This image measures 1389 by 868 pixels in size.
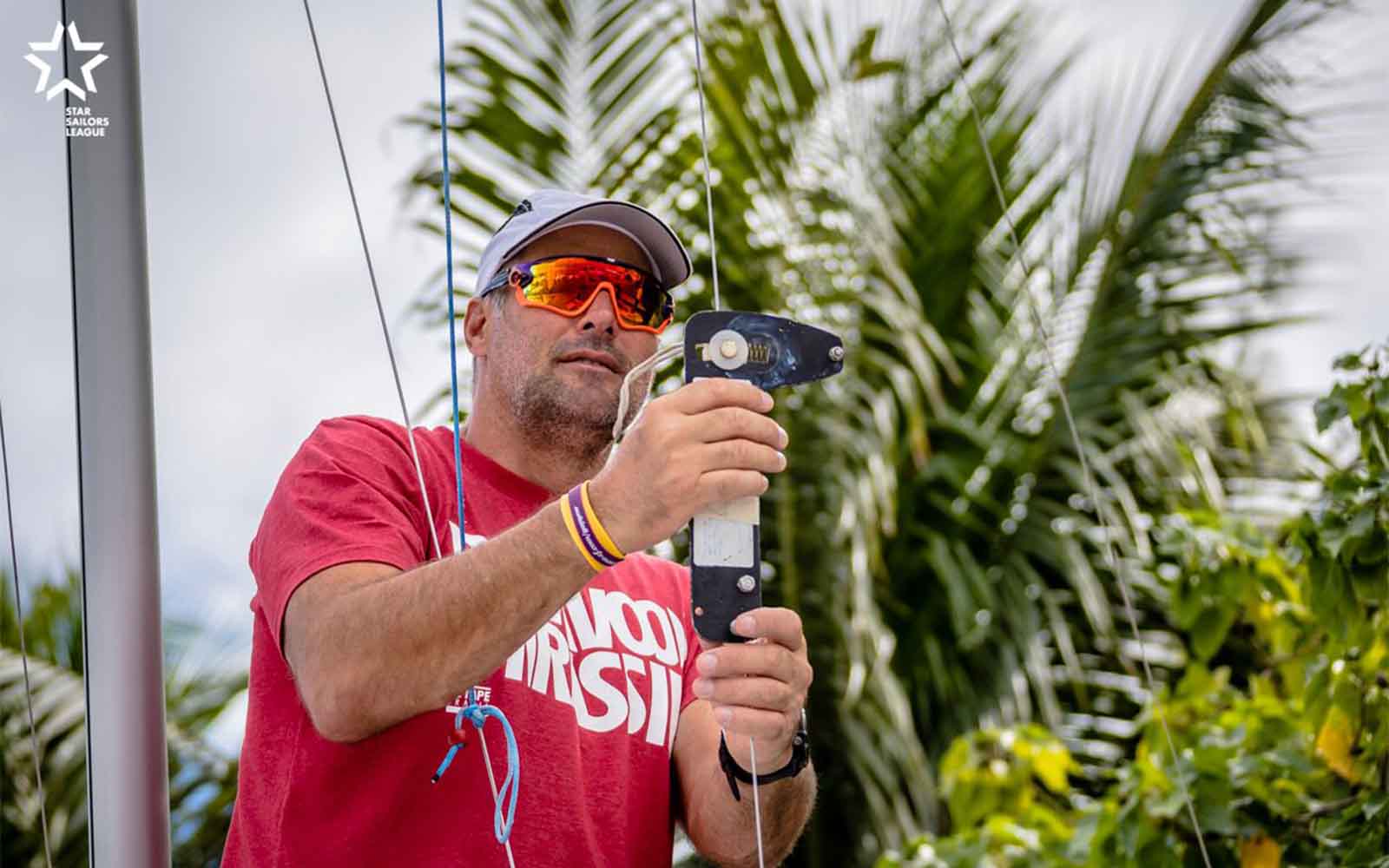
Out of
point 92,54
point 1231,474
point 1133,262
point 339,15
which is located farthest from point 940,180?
point 92,54

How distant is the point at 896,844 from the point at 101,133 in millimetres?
2857

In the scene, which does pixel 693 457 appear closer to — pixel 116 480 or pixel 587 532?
pixel 587 532

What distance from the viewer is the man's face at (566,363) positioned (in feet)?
5.97

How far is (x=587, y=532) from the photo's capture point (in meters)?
1.21

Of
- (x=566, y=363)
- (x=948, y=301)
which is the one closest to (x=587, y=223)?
(x=566, y=363)

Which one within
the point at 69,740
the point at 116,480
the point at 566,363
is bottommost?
the point at 69,740

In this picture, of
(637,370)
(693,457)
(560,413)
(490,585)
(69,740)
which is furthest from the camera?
(69,740)

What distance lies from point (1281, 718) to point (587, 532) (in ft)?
5.07

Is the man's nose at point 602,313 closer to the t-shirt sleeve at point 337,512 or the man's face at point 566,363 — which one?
the man's face at point 566,363

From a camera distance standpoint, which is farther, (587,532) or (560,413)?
(560,413)

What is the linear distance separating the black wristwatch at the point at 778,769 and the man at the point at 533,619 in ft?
0.04

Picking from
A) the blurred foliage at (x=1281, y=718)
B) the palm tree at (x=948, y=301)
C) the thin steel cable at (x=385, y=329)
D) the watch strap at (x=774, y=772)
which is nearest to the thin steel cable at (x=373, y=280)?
the thin steel cable at (x=385, y=329)

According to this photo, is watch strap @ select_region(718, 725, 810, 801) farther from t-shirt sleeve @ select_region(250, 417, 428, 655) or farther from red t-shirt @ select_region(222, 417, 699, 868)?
t-shirt sleeve @ select_region(250, 417, 428, 655)

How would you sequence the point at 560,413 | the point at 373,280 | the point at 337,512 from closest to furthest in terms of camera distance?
1. the point at 337,512
2. the point at 373,280
3. the point at 560,413
